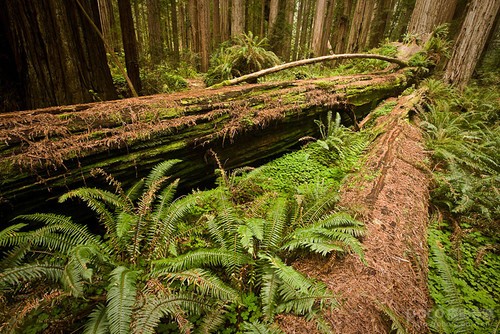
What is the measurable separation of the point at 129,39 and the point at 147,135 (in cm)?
419

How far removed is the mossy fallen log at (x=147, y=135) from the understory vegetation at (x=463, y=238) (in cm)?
236

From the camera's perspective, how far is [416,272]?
2.28 meters

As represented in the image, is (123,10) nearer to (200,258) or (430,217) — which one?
(200,258)

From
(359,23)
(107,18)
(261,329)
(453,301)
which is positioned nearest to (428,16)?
(359,23)

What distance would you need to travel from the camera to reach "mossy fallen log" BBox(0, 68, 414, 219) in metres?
2.17

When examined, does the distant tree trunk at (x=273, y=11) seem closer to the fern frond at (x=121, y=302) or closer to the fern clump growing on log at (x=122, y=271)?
the fern clump growing on log at (x=122, y=271)

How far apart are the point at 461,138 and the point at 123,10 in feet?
25.4

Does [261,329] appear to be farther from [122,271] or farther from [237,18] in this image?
[237,18]

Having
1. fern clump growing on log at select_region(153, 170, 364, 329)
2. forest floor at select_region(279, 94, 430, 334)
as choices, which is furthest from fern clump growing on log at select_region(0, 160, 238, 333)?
forest floor at select_region(279, 94, 430, 334)

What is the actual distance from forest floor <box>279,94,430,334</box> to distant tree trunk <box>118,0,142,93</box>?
5.53 meters

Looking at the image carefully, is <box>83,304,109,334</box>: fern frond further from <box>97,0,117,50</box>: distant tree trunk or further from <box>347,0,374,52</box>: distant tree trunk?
<box>347,0,374,52</box>: distant tree trunk

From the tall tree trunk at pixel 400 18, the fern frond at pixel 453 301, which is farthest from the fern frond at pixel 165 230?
the tall tree trunk at pixel 400 18

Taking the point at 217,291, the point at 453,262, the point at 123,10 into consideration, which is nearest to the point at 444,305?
the point at 453,262


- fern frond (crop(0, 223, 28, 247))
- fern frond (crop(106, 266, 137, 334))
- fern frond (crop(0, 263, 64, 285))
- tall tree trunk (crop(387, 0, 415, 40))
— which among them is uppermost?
tall tree trunk (crop(387, 0, 415, 40))
